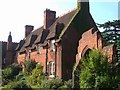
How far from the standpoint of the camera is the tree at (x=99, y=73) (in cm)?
2439

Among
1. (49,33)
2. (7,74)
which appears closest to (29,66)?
(7,74)

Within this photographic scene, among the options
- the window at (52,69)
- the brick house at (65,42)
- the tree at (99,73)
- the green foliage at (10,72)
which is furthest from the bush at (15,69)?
the tree at (99,73)

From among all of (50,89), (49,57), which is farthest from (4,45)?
(50,89)

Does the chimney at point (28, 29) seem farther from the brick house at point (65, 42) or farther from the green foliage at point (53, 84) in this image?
the green foliage at point (53, 84)

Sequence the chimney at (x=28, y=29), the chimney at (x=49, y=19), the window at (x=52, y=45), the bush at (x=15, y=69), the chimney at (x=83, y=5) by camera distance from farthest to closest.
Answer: the chimney at (x=28, y=29) < the bush at (x=15, y=69) < the chimney at (x=49, y=19) < the window at (x=52, y=45) < the chimney at (x=83, y=5)

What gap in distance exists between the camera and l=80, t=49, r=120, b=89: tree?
24391mm

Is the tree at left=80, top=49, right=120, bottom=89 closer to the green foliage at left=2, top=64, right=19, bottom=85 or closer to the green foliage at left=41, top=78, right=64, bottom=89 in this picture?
the green foliage at left=41, top=78, right=64, bottom=89

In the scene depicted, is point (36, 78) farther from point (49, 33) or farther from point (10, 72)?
point (10, 72)

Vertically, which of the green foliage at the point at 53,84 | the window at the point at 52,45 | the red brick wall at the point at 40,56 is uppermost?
the window at the point at 52,45

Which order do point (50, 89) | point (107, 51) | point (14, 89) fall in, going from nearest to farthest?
point (107, 51) < point (14, 89) < point (50, 89)

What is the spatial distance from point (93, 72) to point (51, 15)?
25.6m

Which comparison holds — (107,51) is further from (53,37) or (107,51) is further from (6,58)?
(6,58)

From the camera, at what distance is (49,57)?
4316 cm

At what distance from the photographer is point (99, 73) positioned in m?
25.0
